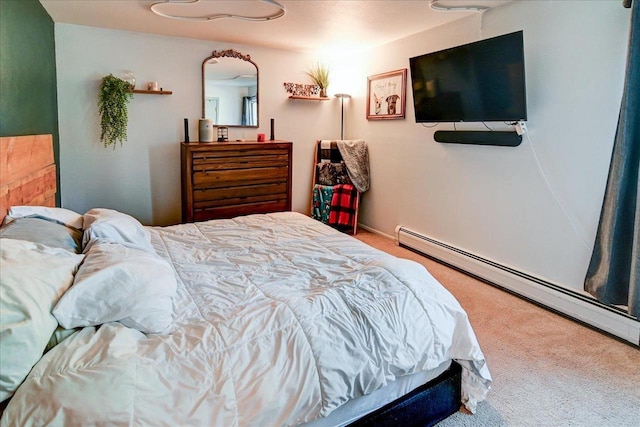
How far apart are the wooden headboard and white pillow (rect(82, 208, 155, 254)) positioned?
0.34 meters

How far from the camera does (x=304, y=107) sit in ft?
16.8

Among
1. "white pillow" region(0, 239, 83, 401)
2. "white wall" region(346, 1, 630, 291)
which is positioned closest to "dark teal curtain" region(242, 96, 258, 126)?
"white wall" region(346, 1, 630, 291)

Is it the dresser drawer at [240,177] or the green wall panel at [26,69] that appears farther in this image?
the dresser drawer at [240,177]

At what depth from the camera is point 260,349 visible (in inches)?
51.9

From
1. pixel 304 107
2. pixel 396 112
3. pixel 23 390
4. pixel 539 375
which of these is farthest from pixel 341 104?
pixel 23 390

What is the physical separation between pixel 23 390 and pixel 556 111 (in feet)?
10.8

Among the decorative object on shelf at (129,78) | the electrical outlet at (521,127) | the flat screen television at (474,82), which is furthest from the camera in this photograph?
the decorative object on shelf at (129,78)

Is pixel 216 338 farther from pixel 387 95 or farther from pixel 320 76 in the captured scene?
pixel 320 76

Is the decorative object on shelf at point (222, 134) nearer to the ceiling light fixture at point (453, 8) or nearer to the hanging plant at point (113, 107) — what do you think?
the hanging plant at point (113, 107)

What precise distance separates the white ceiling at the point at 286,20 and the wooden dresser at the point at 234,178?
1.14 metres

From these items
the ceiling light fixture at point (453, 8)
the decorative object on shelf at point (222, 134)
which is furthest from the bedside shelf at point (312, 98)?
the ceiling light fixture at point (453, 8)

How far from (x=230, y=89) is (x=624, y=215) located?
12.9 feet

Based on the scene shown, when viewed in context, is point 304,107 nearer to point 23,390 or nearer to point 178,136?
point 178,136

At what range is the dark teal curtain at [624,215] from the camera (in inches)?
91.4
